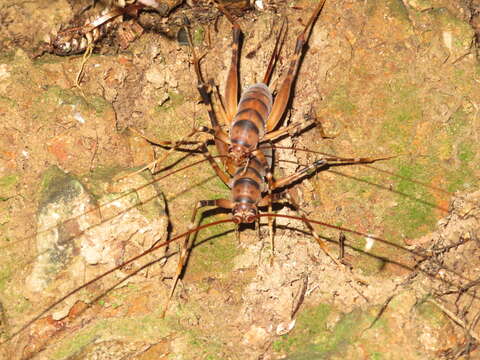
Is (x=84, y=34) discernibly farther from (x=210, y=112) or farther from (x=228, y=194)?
(x=228, y=194)

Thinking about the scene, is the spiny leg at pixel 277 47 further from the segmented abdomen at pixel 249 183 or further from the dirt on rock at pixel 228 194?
the segmented abdomen at pixel 249 183

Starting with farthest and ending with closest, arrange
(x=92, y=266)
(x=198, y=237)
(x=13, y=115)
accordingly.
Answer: (x=198, y=237) < (x=13, y=115) < (x=92, y=266)

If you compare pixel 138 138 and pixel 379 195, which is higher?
pixel 138 138

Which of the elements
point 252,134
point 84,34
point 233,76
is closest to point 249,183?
point 252,134

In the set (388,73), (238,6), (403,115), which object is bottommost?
(403,115)

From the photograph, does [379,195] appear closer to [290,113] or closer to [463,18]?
[290,113]

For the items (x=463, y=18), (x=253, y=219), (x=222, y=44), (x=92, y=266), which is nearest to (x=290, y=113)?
(x=222, y=44)

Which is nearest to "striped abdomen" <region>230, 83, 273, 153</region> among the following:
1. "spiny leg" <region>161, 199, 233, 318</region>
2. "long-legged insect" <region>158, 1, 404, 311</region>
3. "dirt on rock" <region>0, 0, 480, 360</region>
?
"long-legged insect" <region>158, 1, 404, 311</region>

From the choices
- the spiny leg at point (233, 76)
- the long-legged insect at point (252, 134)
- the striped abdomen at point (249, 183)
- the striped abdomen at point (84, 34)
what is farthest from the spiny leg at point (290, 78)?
the striped abdomen at point (84, 34)
